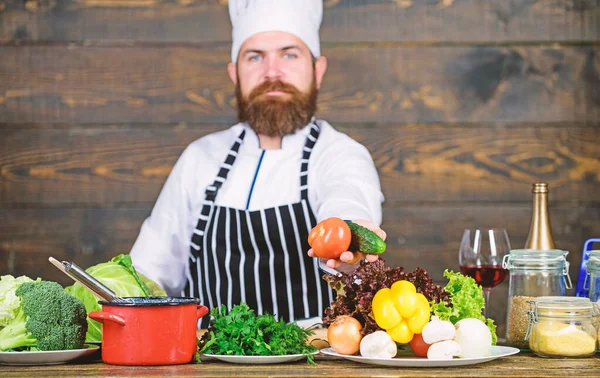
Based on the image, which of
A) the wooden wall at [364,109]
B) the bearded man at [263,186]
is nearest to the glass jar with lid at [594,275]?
the bearded man at [263,186]

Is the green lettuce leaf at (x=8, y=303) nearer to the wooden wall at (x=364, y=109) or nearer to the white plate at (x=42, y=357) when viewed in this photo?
the white plate at (x=42, y=357)

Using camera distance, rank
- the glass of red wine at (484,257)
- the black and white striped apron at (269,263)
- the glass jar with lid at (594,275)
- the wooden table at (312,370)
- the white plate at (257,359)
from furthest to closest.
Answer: the black and white striped apron at (269,263) < the glass of red wine at (484,257) < the glass jar with lid at (594,275) < the white plate at (257,359) < the wooden table at (312,370)

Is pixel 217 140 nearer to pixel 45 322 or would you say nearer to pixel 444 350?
pixel 45 322

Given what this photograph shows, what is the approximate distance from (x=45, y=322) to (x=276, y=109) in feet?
5.20

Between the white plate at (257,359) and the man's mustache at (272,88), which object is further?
the man's mustache at (272,88)

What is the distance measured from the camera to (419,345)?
4.72 feet

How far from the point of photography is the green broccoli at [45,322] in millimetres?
1424

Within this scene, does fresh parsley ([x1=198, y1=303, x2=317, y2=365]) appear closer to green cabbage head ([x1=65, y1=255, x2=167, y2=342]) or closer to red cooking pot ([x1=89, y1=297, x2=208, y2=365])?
red cooking pot ([x1=89, y1=297, x2=208, y2=365])

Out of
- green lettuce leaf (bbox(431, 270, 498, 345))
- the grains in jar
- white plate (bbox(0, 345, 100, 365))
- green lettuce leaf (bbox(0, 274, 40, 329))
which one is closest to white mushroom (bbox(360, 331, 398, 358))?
green lettuce leaf (bbox(431, 270, 498, 345))

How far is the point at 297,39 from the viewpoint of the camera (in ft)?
9.34

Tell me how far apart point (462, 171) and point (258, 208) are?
74 cm

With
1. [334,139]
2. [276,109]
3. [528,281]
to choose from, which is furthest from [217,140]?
[528,281]

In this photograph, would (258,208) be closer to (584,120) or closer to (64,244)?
(64,244)

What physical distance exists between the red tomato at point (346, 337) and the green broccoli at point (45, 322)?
1.50 feet
